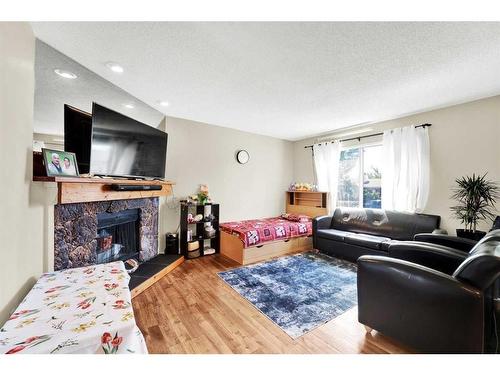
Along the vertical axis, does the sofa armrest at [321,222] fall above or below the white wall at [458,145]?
below

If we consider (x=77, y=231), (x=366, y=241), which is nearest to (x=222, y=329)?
(x=77, y=231)

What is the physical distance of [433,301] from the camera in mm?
1281

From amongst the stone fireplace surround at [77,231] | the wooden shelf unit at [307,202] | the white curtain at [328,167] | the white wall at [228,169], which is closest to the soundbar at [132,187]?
the stone fireplace surround at [77,231]

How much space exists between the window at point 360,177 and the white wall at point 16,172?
14.4 ft

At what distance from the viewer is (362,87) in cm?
231

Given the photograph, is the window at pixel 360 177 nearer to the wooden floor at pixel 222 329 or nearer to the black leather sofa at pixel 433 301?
the black leather sofa at pixel 433 301

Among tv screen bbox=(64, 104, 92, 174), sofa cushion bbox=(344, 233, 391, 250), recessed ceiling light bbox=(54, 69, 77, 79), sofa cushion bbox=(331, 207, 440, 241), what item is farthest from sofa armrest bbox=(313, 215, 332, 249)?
recessed ceiling light bbox=(54, 69, 77, 79)

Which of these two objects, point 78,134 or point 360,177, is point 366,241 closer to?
point 360,177

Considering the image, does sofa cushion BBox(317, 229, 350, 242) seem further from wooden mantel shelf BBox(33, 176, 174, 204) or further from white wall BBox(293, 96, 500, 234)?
wooden mantel shelf BBox(33, 176, 174, 204)

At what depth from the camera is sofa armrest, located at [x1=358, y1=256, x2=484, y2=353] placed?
1.18 m

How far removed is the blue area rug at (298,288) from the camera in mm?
1845
